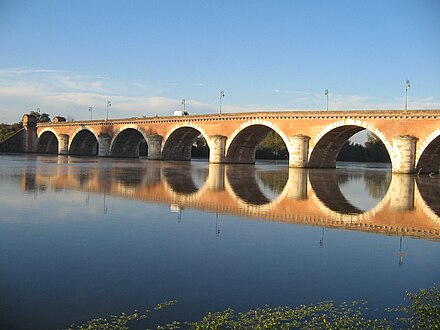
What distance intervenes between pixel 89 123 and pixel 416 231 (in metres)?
73.8

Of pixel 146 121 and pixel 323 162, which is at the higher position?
pixel 146 121

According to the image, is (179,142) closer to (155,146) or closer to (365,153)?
(155,146)

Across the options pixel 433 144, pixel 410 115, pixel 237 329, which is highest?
pixel 410 115

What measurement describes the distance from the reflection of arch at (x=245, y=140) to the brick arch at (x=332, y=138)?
5866 millimetres

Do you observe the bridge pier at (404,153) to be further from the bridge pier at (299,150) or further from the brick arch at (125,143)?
the brick arch at (125,143)

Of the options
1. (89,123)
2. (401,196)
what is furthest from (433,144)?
(89,123)

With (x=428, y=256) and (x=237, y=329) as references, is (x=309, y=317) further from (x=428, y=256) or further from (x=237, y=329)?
(x=428, y=256)

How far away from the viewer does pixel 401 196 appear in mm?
20547

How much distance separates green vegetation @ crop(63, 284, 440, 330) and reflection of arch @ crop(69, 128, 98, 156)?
267ft

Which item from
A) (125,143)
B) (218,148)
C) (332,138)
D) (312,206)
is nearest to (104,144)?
(125,143)

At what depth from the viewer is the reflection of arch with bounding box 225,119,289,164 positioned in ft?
168

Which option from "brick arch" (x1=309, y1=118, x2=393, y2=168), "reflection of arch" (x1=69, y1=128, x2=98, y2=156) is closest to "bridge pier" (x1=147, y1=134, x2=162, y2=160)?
"reflection of arch" (x1=69, y1=128, x2=98, y2=156)

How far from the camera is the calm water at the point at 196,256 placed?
6.02 metres

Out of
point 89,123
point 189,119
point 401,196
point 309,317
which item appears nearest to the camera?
point 309,317
